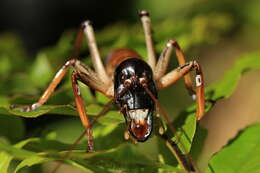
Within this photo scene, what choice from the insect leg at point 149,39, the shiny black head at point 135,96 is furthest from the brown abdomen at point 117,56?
the shiny black head at point 135,96

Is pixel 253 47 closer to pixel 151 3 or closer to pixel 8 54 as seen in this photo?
pixel 151 3

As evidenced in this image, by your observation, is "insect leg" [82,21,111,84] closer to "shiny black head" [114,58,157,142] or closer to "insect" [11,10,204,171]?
"insect" [11,10,204,171]

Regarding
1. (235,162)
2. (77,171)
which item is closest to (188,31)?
(77,171)

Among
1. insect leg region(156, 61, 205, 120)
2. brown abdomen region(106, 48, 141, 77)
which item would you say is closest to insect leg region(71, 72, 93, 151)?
insect leg region(156, 61, 205, 120)

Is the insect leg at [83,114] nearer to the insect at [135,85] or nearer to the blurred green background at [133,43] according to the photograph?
the insect at [135,85]

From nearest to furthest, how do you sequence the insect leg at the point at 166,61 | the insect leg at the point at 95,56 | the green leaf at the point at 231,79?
1. the green leaf at the point at 231,79
2. the insect leg at the point at 166,61
3. the insect leg at the point at 95,56

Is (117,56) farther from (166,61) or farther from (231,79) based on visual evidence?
(231,79)

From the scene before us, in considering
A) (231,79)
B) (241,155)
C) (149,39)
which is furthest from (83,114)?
(149,39)

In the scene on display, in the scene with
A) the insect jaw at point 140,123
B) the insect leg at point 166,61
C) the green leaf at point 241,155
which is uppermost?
the insect leg at point 166,61
